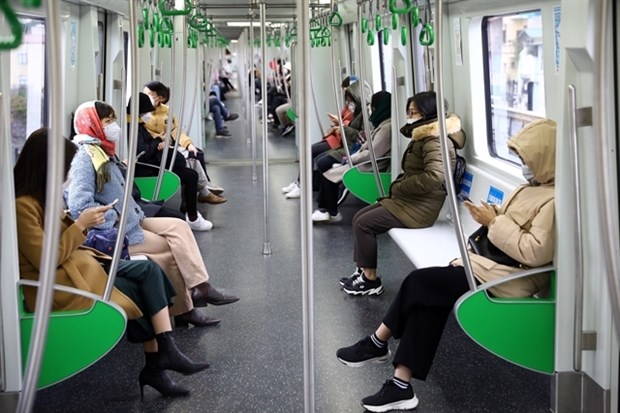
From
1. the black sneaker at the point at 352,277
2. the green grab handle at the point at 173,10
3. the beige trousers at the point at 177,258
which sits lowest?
the black sneaker at the point at 352,277

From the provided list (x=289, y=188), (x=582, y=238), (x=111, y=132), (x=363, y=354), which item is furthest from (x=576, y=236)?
(x=289, y=188)

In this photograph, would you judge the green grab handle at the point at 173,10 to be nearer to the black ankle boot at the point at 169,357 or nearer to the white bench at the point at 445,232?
the black ankle boot at the point at 169,357

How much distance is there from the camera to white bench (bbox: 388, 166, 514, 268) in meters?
4.32

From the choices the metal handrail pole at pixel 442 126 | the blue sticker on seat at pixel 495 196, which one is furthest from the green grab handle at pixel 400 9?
the blue sticker on seat at pixel 495 196

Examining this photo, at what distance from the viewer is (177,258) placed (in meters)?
3.91

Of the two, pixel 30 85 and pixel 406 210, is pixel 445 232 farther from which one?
pixel 30 85

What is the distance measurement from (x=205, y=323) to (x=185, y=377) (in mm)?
692

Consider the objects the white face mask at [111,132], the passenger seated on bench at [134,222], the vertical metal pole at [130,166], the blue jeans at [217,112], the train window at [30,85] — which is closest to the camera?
the vertical metal pole at [130,166]

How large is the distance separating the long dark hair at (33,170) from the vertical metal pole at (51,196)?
1051 millimetres

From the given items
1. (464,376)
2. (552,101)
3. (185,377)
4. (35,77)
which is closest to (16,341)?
(185,377)

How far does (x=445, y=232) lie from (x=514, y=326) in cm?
196

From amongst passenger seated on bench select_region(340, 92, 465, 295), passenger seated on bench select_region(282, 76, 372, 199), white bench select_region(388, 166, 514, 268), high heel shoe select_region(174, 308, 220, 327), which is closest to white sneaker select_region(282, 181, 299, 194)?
passenger seated on bench select_region(282, 76, 372, 199)

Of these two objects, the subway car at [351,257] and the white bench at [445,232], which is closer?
the subway car at [351,257]

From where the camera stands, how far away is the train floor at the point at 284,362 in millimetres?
3145
